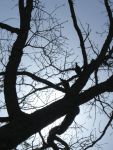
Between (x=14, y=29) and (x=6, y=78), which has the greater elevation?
(x=14, y=29)

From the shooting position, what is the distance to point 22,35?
4.26m

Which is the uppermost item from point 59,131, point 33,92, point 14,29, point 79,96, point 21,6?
point 21,6

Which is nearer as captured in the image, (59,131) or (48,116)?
(48,116)

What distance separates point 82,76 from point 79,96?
422mm

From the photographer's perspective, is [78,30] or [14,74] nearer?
[14,74]

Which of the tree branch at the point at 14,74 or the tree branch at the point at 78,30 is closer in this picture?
the tree branch at the point at 14,74

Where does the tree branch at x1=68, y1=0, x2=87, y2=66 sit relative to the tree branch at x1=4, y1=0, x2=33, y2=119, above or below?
above

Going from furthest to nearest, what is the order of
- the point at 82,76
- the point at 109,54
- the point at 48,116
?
the point at 109,54 → the point at 82,76 → the point at 48,116

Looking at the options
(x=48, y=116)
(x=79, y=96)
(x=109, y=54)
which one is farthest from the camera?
(x=109, y=54)

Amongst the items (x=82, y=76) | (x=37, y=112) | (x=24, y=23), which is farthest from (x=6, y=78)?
(x=82, y=76)

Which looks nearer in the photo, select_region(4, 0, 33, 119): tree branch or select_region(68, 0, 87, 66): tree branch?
select_region(4, 0, 33, 119): tree branch

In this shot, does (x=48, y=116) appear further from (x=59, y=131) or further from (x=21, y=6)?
(x=21, y=6)

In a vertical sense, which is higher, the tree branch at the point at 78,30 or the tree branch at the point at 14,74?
the tree branch at the point at 78,30

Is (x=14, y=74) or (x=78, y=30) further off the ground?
(x=78, y=30)
